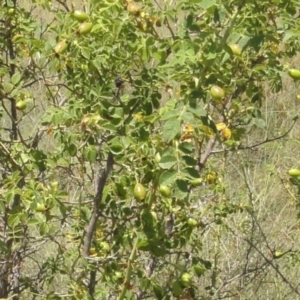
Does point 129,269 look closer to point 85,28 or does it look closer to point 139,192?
point 139,192

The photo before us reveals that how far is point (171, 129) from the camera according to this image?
4.02 feet

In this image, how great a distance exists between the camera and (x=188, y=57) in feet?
4.24

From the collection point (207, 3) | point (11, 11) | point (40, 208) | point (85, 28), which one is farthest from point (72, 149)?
point (11, 11)

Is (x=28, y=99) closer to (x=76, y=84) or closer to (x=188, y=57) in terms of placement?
(x=76, y=84)

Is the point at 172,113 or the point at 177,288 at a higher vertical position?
Result: the point at 172,113

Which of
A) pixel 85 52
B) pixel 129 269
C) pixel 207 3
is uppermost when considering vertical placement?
pixel 207 3

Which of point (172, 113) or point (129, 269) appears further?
point (129, 269)

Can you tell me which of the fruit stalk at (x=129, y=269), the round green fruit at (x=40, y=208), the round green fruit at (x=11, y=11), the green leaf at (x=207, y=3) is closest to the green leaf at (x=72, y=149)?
the round green fruit at (x=40, y=208)

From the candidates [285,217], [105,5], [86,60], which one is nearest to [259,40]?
[105,5]

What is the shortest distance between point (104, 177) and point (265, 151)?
2.57m

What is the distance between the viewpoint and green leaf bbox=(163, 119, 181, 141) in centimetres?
122

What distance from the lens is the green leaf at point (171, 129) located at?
48.0 inches

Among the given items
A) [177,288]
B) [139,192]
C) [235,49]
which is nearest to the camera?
[235,49]

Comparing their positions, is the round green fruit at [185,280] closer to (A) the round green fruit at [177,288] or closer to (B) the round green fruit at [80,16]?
(A) the round green fruit at [177,288]
